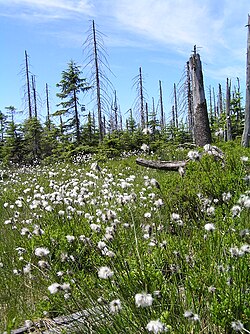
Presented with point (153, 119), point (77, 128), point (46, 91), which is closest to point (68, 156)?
point (77, 128)

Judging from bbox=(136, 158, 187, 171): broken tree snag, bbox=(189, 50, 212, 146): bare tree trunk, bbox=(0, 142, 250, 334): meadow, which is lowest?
bbox=(0, 142, 250, 334): meadow

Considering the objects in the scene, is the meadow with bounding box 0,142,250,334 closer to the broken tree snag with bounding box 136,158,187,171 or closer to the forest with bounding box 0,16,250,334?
the forest with bounding box 0,16,250,334

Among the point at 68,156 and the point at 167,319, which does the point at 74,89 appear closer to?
the point at 68,156

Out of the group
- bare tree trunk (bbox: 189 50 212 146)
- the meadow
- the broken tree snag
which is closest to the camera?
the meadow

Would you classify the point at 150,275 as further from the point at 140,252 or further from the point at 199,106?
the point at 199,106

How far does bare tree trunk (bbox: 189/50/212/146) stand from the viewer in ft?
42.7

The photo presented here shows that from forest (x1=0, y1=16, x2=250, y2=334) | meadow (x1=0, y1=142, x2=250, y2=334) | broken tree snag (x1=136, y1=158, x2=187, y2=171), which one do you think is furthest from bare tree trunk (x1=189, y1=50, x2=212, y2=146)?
meadow (x1=0, y1=142, x2=250, y2=334)

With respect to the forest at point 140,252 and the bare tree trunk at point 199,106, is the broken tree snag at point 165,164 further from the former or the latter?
the bare tree trunk at point 199,106

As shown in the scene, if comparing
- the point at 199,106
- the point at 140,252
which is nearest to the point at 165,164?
the point at 199,106

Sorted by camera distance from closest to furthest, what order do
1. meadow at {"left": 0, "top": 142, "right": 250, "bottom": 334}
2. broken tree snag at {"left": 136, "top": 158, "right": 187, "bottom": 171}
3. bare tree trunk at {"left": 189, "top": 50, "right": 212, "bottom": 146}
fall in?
meadow at {"left": 0, "top": 142, "right": 250, "bottom": 334} < broken tree snag at {"left": 136, "top": 158, "right": 187, "bottom": 171} < bare tree trunk at {"left": 189, "top": 50, "right": 212, "bottom": 146}

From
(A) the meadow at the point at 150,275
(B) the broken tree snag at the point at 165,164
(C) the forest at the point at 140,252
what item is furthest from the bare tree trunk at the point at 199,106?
(A) the meadow at the point at 150,275

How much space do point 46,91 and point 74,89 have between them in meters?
20.8

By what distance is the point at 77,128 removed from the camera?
25.4 m

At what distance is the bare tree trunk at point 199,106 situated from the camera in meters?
13.0
